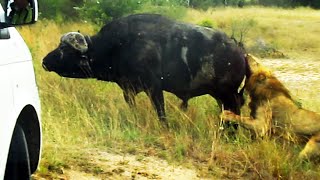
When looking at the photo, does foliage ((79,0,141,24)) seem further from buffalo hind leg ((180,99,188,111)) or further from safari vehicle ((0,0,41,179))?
safari vehicle ((0,0,41,179))

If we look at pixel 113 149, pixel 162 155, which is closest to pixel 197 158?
pixel 162 155

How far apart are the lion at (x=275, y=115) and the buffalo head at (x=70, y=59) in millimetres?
2501

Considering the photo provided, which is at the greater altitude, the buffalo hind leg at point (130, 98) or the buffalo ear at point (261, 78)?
the buffalo ear at point (261, 78)

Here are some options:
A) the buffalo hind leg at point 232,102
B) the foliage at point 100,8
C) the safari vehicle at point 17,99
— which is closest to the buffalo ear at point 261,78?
the buffalo hind leg at point 232,102

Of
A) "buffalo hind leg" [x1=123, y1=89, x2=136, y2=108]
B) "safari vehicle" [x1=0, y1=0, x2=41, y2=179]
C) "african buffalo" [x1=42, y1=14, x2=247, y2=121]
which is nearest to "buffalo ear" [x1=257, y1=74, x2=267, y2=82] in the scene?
"african buffalo" [x1=42, y1=14, x2=247, y2=121]

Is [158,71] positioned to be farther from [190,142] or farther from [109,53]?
[190,142]

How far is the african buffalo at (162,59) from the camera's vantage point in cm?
864

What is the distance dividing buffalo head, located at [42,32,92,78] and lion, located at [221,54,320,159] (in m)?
2.50

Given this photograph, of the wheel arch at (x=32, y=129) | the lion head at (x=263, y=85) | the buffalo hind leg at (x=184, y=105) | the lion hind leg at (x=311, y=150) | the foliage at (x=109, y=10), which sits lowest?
the buffalo hind leg at (x=184, y=105)

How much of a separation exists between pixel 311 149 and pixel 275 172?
590 mm

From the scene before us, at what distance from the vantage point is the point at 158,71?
8695 mm

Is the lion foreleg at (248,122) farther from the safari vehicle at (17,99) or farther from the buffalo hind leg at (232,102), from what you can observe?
the safari vehicle at (17,99)

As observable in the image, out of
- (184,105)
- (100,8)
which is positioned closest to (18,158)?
(184,105)

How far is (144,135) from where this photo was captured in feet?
25.0
